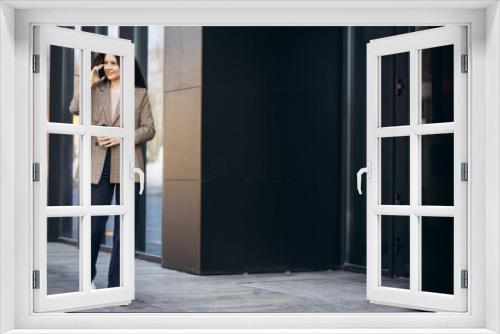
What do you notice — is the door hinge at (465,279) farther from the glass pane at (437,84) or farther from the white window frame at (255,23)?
the glass pane at (437,84)

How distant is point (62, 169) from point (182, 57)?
157 inches

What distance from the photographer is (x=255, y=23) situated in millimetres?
3895

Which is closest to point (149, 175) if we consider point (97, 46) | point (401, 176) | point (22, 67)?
point (401, 176)

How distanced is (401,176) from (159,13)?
322 cm

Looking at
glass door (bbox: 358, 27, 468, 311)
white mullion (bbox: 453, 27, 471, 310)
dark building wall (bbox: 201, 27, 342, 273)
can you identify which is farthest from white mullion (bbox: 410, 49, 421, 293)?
dark building wall (bbox: 201, 27, 342, 273)

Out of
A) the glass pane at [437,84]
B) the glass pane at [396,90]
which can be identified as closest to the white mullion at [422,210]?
the glass pane at [437,84]

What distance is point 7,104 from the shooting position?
3.82 meters

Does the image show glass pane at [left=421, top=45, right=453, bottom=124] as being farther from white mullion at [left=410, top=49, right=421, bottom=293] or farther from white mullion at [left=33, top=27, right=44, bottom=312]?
white mullion at [left=33, top=27, right=44, bottom=312]

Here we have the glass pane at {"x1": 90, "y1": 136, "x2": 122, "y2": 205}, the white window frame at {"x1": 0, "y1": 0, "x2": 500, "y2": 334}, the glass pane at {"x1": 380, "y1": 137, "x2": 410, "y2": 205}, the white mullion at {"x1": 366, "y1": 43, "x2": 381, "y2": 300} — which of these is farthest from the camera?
the glass pane at {"x1": 380, "y1": 137, "x2": 410, "y2": 205}

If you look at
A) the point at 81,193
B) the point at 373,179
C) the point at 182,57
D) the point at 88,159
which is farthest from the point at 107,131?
the point at 182,57

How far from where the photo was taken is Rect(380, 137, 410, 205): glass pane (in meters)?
6.55

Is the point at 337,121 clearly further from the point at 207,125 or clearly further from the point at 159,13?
the point at 159,13

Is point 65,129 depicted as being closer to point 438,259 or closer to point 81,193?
point 81,193

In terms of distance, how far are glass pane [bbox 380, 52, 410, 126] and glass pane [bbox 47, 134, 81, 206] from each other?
5.02m
